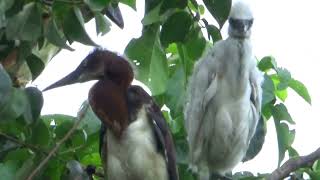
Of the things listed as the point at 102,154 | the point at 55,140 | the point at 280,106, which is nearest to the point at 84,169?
the point at 55,140

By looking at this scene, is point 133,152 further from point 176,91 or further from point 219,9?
point 219,9

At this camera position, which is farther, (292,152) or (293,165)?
(292,152)

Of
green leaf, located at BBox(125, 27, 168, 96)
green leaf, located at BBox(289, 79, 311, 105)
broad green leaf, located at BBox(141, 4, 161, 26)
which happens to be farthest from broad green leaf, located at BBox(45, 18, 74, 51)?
green leaf, located at BBox(289, 79, 311, 105)

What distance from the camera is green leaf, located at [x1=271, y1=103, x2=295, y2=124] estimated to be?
8.89 feet

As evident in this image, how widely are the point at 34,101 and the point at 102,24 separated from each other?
0.35 m

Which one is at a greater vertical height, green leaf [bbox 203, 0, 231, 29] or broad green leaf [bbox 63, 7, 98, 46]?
green leaf [bbox 203, 0, 231, 29]

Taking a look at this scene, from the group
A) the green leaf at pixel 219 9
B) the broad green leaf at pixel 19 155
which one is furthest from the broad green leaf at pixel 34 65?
the green leaf at pixel 219 9

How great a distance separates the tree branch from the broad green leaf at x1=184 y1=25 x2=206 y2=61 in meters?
0.46

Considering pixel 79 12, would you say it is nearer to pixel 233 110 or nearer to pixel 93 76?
pixel 93 76

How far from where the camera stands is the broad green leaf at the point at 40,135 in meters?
2.41

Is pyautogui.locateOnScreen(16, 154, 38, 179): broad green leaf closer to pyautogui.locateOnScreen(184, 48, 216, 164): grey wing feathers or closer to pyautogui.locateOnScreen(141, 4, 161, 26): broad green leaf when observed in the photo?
pyautogui.locateOnScreen(141, 4, 161, 26): broad green leaf

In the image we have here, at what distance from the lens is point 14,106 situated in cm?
205

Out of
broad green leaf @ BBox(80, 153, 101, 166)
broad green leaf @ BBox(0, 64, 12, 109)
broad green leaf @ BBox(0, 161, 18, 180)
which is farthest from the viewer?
broad green leaf @ BBox(80, 153, 101, 166)

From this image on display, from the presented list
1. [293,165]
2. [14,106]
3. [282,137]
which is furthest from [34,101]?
[282,137]
